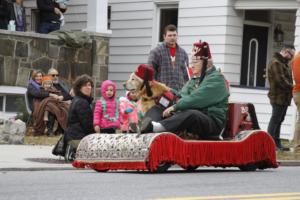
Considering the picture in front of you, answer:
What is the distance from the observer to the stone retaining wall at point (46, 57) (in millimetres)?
25266

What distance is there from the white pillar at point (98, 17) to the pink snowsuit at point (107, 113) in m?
10.8

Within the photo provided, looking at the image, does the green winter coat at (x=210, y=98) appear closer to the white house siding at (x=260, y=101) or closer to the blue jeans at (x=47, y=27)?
the white house siding at (x=260, y=101)

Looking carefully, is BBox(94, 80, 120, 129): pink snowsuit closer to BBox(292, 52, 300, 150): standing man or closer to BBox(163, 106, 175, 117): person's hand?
BBox(163, 106, 175, 117): person's hand

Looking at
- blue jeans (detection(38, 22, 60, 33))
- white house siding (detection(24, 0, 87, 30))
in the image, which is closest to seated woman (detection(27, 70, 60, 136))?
blue jeans (detection(38, 22, 60, 33))

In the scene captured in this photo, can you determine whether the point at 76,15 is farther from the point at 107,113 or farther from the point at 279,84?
the point at 107,113

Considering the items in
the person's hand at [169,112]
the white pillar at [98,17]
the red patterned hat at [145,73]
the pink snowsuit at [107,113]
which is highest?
the white pillar at [98,17]

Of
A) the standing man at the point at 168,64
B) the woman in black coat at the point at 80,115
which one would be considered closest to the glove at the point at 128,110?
the standing man at the point at 168,64

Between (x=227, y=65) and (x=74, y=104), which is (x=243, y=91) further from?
(x=74, y=104)

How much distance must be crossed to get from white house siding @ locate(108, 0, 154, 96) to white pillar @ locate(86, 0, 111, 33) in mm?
2049

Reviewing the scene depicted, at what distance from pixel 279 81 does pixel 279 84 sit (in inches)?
2.3

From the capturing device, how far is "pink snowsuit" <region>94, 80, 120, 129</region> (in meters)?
16.5

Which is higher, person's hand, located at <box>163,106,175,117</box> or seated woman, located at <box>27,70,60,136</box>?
person's hand, located at <box>163,106,175,117</box>

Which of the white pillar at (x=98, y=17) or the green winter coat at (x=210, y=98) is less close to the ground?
the white pillar at (x=98, y=17)

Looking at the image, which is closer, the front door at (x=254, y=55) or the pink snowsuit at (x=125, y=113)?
the pink snowsuit at (x=125, y=113)
